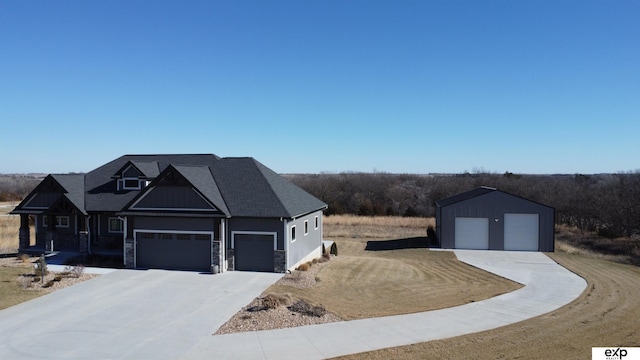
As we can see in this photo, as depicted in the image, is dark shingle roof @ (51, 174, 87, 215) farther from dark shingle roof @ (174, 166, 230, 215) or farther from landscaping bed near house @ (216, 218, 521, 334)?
landscaping bed near house @ (216, 218, 521, 334)

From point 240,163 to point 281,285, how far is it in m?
10.1

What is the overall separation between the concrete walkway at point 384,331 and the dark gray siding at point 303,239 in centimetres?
865

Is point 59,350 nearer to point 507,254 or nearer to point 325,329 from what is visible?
point 325,329

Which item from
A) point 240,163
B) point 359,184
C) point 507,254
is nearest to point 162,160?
point 240,163

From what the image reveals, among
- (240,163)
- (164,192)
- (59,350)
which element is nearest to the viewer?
(59,350)

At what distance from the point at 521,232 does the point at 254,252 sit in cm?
1979

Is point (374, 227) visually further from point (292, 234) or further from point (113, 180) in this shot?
point (113, 180)

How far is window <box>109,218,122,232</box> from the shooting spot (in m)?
25.7

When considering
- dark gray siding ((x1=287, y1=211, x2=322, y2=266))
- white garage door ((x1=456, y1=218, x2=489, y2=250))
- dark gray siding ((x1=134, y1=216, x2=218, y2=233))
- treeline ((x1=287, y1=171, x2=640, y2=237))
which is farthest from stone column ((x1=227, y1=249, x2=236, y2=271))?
treeline ((x1=287, y1=171, x2=640, y2=237))

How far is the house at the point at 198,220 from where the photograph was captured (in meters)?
21.2

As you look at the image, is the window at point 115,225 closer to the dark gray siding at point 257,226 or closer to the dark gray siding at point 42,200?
the dark gray siding at point 42,200

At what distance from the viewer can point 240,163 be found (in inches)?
1017

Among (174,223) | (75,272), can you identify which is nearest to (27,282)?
(75,272)

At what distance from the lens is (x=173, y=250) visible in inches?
868
